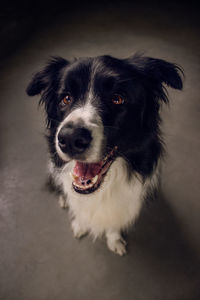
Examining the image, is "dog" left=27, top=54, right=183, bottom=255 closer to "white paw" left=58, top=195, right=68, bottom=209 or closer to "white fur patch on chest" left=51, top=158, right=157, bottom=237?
"white fur patch on chest" left=51, top=158, right=157, bottom=237

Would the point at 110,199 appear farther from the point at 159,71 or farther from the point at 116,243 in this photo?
the point at 159,71

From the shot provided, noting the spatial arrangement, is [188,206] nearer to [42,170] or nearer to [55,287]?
[55,287]

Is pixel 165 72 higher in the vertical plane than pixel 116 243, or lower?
higher

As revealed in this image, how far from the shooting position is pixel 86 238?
2312mm

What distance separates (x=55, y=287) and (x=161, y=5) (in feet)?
18.7

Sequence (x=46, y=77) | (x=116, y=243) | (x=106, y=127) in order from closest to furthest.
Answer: (x=106, y=127), (x=46, y=77), (x=116, y=243)

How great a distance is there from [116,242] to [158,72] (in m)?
1.55

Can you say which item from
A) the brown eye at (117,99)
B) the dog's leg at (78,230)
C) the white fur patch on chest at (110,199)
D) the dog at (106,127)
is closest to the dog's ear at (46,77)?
the dog at (106,127)

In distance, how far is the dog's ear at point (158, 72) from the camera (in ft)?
5.45

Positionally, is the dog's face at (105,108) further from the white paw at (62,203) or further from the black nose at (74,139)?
the white paw at (62,203)

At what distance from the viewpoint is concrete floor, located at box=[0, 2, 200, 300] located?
2031 millimetres

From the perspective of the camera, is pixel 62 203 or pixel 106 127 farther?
pixel 62 203

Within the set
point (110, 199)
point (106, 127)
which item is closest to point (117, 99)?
point (106, 127)

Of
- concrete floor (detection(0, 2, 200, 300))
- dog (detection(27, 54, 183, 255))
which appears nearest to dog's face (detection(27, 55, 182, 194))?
dog (detection(27, 54, 183, 255))
